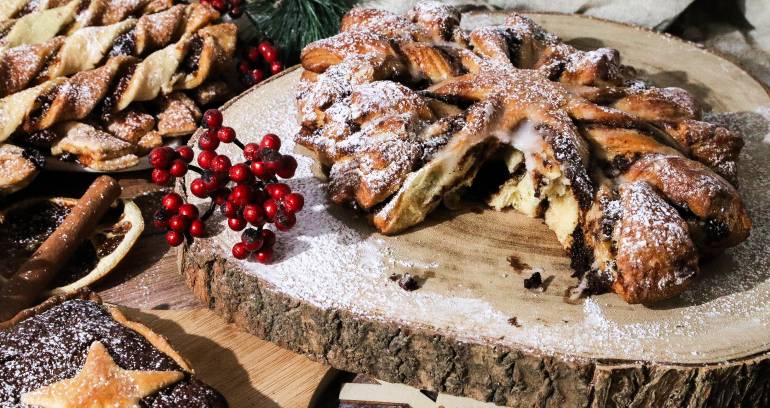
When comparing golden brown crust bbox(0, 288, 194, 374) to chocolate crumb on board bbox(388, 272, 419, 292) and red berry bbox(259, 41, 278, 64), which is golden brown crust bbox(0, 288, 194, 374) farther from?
red berry bbox(259, 41, 278, 64)

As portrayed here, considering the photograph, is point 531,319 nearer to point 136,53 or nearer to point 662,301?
point 662,301

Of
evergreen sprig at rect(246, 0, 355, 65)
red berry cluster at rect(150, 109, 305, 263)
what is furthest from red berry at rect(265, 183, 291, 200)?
evergreen sprig at rect(246, 0, 355, 65)

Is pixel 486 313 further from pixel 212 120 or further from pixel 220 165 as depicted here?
pixel 212 120

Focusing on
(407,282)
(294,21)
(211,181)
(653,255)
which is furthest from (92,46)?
(653,255)

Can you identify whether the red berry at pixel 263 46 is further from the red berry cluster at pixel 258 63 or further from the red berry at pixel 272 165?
the red berry at pixel 272 165

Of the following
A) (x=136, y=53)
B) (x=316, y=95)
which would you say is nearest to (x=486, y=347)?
(x=316, y=95)

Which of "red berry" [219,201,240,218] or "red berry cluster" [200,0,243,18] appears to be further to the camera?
"red berry cluster" [200,0,243,18]

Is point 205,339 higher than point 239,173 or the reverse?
the reverse

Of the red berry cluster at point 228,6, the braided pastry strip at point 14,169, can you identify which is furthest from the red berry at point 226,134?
the red berry cluster at point 228,6
